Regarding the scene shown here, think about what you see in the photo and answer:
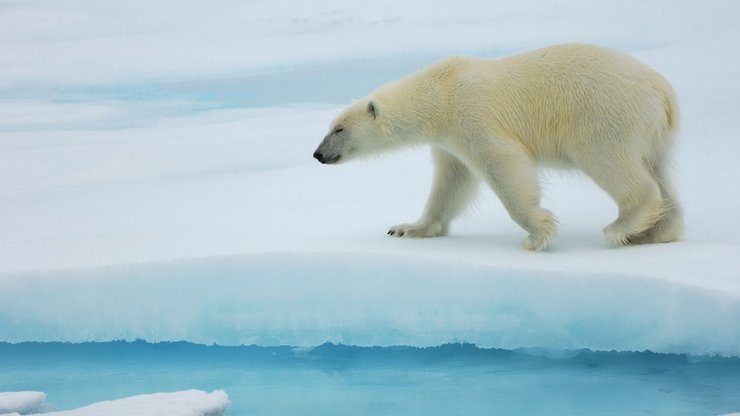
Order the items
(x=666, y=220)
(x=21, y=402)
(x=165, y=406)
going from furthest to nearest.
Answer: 1. (x=666, y=220)
2. (x=21, y=402)
3. (x=165, y=406)

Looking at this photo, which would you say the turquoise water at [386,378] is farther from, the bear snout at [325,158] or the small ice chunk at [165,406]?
the bear snout at [325,158]

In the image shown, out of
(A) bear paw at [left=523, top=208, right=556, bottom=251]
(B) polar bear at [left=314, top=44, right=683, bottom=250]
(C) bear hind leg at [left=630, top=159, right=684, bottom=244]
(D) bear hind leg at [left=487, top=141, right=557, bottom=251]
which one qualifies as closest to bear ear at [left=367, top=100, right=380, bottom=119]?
(B) polar bear at [left=314, top=44, right=683, bottom=250]

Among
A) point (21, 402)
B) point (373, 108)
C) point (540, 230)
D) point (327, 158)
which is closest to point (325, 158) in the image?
point (327, 158)

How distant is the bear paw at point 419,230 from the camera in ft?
15.9

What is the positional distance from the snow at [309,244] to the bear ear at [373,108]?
628mm

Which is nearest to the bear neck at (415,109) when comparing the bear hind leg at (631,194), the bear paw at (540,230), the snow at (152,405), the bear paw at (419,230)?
the bear paw at (419,230)

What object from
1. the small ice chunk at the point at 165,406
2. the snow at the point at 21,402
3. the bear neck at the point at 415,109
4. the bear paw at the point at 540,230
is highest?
the bear neck at the point at 415,109

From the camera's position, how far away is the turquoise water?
3.48 meters

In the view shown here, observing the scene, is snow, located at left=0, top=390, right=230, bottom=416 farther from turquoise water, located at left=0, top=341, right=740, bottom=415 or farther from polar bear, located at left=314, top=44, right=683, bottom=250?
polar bear, located at left=314, top=44, right=683, bottom=250

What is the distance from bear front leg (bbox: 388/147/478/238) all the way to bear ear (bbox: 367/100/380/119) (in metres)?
0.47

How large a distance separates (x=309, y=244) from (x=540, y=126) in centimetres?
125

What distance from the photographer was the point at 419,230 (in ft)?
16.0

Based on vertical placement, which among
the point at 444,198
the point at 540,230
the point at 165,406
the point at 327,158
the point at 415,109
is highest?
the point at 415,109

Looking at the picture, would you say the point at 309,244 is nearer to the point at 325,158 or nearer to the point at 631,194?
the point at 325,158
